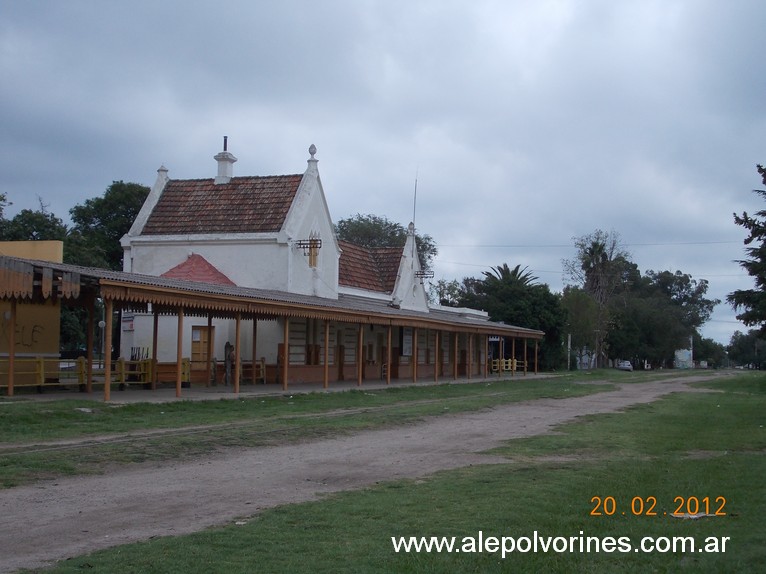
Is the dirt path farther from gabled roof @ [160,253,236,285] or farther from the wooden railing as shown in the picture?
gabled roof @ [160,253,236,285]

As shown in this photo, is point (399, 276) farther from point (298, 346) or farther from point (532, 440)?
point (532, 440)

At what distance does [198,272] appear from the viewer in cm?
3569

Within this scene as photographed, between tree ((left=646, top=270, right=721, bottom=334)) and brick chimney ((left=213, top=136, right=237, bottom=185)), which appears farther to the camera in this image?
tree ((left=646, top=270, right=721, bottom=334))

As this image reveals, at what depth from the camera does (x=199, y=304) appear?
71.9ft

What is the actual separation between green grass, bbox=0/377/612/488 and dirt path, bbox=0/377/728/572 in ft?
2.38

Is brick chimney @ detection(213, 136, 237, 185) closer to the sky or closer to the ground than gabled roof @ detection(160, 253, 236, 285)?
closer to the sky

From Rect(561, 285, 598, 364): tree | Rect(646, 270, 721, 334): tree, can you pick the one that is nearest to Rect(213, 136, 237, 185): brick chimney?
Rect(561, 285, 598, 364): tree

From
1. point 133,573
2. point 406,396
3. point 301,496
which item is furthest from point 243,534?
point 406,396

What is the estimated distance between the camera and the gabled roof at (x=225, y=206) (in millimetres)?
36406

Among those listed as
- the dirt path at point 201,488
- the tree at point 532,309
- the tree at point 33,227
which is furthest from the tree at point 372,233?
the dirt path at point 201,488

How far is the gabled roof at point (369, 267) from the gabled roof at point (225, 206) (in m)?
7.46
